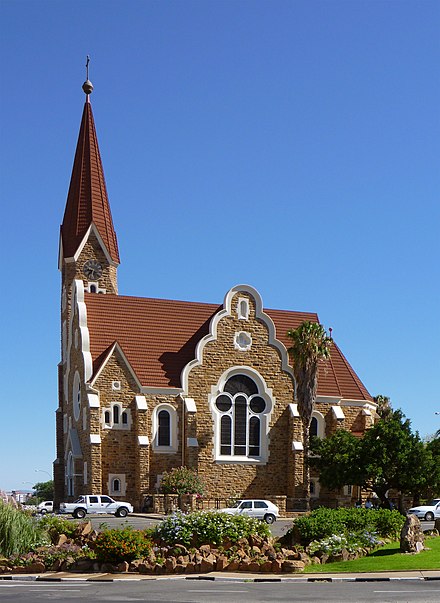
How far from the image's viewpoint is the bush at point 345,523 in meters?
25.5

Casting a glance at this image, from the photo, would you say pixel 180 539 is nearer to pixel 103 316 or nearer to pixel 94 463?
pixel 94 463

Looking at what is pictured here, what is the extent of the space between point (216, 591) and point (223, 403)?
35767 mm

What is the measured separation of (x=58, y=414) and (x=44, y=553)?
37095 millimetres

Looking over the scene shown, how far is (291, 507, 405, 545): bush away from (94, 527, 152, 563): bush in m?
4.71

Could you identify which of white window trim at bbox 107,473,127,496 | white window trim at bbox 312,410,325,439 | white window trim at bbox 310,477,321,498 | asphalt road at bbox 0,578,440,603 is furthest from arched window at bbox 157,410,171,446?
asphalt road at bbox 0,578,440,603

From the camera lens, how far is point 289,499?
53.2 meters

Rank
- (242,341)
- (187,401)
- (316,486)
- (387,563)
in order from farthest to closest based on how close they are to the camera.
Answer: (316,486) < (242,341) < (187,401) < (387,563)

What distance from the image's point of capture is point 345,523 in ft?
86.6

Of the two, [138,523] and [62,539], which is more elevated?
[62,539]

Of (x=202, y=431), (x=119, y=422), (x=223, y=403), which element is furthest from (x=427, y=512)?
(x=119, y=422)

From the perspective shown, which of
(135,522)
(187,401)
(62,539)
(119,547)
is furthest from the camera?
(187,401)

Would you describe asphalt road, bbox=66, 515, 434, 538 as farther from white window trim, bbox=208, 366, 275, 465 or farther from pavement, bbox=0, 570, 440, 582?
pavement, bbox=0, 570, 440, 582

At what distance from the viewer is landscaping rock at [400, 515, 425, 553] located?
80.5 feet

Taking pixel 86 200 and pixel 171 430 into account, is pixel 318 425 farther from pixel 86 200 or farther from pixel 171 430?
pixel 86 200
